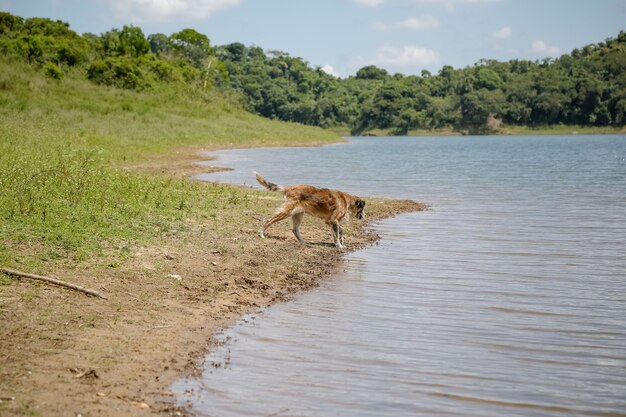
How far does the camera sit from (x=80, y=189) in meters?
12.3

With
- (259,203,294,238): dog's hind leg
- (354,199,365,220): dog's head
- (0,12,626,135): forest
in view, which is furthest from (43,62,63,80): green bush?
(259,203,294,238): dog's hind leg

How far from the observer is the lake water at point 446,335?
19.9 feet

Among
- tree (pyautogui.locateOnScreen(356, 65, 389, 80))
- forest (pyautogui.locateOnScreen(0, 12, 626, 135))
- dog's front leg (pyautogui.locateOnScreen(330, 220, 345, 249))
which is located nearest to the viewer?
dog's front leg (pyautogui.locateOnScreen(330, 220, 345, 249))

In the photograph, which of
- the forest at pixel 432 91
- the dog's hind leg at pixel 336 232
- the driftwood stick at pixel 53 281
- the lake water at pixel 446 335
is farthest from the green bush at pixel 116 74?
the driftwood stick at pixel 53 281

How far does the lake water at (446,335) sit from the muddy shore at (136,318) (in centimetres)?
33

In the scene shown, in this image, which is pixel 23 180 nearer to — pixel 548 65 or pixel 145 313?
pixel 145 313

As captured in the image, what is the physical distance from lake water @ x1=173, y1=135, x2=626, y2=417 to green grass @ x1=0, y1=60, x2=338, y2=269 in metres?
2.81

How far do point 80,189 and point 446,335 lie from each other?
7106mm

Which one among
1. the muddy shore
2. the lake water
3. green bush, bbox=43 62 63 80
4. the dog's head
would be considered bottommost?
the lake water

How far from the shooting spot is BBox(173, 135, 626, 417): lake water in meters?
6.07

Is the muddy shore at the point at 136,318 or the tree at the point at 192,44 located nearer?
the muddy shore at the point at 136,318

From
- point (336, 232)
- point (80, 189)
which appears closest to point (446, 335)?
point (336, 232)

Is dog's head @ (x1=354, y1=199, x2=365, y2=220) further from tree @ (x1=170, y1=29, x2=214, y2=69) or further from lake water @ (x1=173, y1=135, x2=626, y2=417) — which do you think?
tree @ (x1=170, y1=29, x2=214, y2=69)

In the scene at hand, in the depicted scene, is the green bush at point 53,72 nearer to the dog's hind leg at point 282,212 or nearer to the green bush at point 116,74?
the green bush at point 116,74
